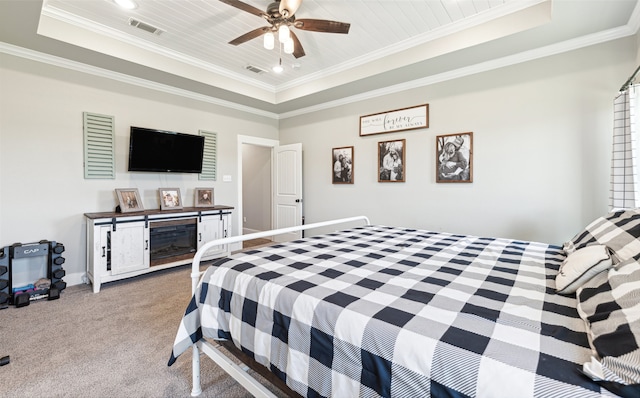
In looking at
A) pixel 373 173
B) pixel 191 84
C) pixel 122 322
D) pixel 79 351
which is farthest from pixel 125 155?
pixel 373 173

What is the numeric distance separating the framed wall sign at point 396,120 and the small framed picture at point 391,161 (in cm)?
21

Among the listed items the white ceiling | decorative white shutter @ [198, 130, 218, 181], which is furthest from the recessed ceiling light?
decorative white shutter @ [198, 130, 218, 181]

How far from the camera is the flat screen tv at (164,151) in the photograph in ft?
11.8

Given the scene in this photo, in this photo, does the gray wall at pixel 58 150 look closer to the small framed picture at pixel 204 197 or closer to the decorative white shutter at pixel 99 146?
the decorative white shutter at pixel 99 146

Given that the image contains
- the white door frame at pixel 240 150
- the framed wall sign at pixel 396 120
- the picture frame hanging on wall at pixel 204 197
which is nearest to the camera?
the framed wall sign at pixel 396 120

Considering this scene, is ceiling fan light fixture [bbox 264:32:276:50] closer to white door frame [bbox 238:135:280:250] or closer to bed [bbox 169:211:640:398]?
bed [bbox 169:211:640:398]

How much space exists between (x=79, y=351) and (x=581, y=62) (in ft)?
16.6

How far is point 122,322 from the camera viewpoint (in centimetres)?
242

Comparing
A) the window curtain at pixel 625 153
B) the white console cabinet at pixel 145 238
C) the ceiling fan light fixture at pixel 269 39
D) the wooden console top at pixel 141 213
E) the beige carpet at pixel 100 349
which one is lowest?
the beige carpet at pixel 100 349

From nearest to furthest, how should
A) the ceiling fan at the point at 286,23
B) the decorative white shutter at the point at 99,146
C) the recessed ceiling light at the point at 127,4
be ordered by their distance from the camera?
the ceiling fan at the point at 286,23 < the recessed ceiling light at the point at 127,4 < the decorative white shutter at the point at 99,146

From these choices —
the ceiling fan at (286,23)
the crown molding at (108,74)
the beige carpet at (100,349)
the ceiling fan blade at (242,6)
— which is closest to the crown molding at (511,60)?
the ceiling fan at (286,23)

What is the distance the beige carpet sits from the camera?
5.43ft

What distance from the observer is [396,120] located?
4059 mm

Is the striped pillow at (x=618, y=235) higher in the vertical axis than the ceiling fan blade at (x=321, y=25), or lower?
lower
